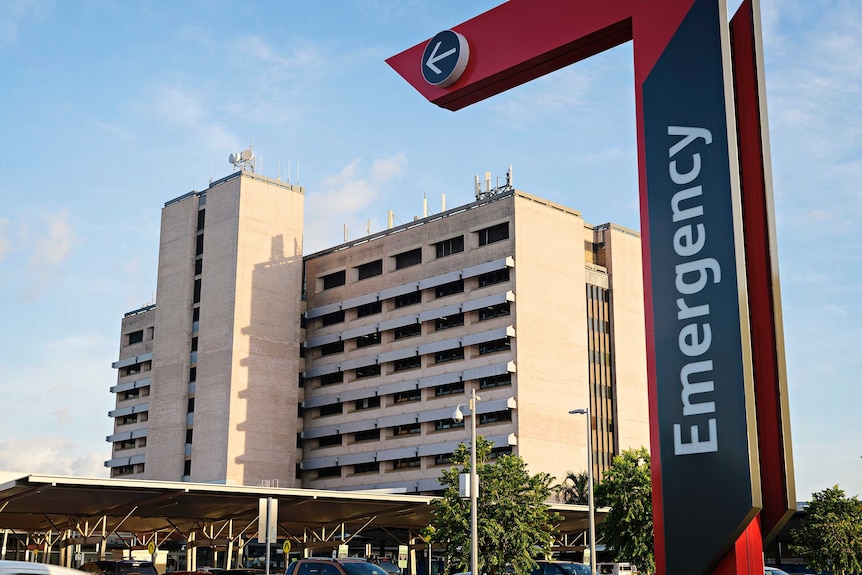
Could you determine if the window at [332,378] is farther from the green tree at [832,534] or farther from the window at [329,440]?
the green tree at [832,534]

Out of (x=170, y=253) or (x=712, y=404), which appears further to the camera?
(x=170, y=253)

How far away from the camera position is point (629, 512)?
44.3 m

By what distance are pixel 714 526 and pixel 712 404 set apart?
1.47 m

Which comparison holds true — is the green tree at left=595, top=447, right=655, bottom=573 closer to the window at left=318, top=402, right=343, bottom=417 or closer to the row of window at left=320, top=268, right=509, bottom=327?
the row of window at left=320, top=268, right=509, bottom=327

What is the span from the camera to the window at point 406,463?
87637 millimetres

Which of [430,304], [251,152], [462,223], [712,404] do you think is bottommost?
[712,404]

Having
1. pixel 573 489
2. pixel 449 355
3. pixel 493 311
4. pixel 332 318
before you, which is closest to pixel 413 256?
pixel 449 355

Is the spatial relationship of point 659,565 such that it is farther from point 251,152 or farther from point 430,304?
point 251,152

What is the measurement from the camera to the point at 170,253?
330ft

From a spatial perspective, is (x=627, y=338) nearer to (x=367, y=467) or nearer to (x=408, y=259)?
(x=408, y=259)

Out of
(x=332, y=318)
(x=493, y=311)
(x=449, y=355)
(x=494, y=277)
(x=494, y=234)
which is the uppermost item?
(x=494, y=234)

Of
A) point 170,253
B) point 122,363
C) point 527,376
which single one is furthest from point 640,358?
point 122,363

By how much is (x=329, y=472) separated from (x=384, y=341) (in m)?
13.9

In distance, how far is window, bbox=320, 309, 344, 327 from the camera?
3875 inches
